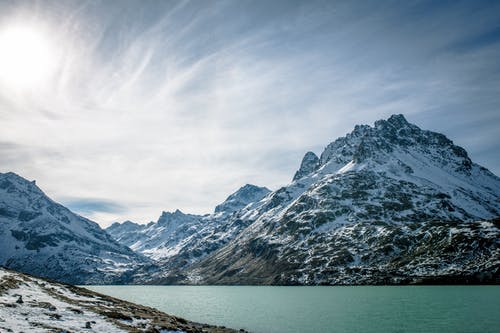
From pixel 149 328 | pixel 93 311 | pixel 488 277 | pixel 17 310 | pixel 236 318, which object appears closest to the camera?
pixel 17 310

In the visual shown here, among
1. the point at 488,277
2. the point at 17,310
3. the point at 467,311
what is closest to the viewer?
the point at 17,310

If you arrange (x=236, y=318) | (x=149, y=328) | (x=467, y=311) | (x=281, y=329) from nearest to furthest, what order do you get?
(x=149, y=328), (x=281, y=329), (x=467, y=311), (x=236, y=318)

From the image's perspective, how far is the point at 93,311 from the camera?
155ft

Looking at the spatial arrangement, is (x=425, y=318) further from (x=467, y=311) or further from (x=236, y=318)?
(x=236, y=318)

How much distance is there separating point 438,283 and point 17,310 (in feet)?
665

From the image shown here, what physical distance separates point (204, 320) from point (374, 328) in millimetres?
37485

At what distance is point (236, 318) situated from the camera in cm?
8250

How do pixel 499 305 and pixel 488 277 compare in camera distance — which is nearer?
pixel 499 305

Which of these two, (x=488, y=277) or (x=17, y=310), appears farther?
(x=488, y=277)

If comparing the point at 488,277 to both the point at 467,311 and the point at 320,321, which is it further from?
the point at 320,321

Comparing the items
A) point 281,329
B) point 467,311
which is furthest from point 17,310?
point 467,311

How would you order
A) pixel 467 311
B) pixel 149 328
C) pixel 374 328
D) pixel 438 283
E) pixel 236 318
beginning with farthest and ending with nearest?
pixel 438 283 < pixel 236 318 < pixel 467 311 < pixel 374 328 < pixel 149 328

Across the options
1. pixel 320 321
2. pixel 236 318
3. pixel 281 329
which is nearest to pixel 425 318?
pixel 320 321

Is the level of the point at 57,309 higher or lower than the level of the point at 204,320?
higher
